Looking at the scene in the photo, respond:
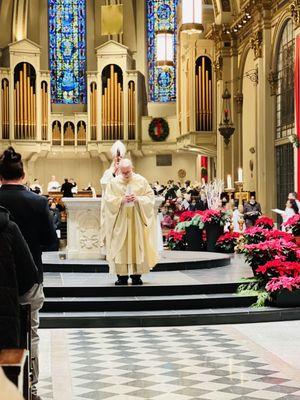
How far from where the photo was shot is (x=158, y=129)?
3728cm

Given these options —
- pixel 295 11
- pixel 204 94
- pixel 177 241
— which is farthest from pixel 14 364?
pixel 204 94

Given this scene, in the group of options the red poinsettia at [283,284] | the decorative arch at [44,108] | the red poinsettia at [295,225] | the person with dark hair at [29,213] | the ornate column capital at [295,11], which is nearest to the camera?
the person with dark hair at [29,213]

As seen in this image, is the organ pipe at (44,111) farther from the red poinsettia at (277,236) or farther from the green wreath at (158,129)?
the red poinsettia at (277,236)

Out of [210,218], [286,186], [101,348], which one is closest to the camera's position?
[101,348]

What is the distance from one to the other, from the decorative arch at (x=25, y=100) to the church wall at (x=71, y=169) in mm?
1937

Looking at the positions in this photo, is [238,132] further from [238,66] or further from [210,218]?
[210,218]

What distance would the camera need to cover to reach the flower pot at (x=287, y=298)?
10945 millimetres

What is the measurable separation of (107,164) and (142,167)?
1.49 meters

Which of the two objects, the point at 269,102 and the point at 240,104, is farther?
the point at 240,104

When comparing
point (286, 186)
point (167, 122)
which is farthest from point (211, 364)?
point (167, 122)

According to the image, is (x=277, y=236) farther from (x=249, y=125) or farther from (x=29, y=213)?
(x=249, y=125)

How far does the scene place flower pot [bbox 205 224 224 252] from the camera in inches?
713

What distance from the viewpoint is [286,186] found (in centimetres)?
2384

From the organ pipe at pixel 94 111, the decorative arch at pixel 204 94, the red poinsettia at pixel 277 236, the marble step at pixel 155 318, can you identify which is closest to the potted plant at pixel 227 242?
the red poinsettia at pixel 277 236
